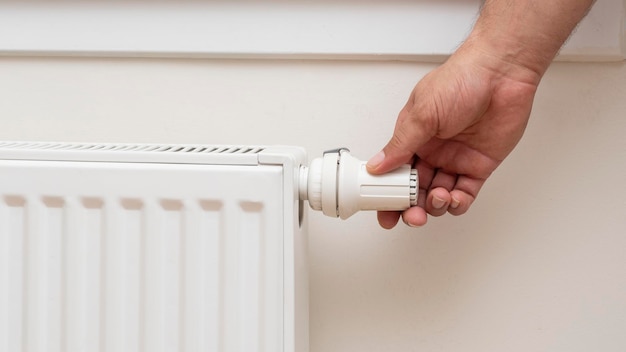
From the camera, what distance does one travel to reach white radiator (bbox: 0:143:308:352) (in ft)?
1.62

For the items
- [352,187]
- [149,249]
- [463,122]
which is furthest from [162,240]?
[463,122]

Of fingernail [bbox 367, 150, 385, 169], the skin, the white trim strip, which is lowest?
fingernail [bbox 367, 150, 385, 169]

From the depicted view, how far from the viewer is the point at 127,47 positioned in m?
0.61

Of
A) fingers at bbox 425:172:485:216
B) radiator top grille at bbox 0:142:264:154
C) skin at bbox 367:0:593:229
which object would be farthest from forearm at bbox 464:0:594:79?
radiator top grille at bbox 0:142:264:154

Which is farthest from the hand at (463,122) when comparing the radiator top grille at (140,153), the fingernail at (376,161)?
the radiator top grille at (140,153)

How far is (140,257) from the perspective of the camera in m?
0.51

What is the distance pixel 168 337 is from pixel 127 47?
0.29 m

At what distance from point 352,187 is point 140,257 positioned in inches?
7.2

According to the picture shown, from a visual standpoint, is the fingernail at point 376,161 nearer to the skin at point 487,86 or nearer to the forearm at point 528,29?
the skin at point 487,86

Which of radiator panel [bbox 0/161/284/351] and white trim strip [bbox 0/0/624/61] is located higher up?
white trim strip [bbox 0/0/624/61]

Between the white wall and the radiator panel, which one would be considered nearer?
the radiator panel

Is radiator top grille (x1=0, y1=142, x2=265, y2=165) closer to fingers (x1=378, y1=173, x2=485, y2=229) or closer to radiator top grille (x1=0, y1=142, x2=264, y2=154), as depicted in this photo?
radiator top grille (x1=0, y1=142, x2=264, y2=154)

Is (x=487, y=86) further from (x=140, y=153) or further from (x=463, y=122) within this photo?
(x=140, y=153)

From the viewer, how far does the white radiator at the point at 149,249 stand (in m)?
0.49
